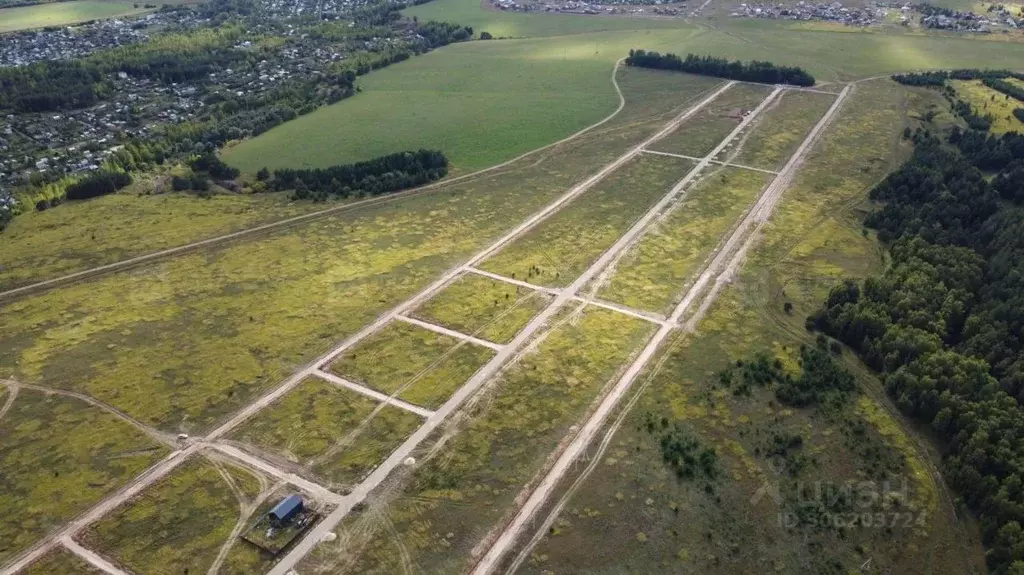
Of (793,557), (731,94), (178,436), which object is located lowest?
(793,557)

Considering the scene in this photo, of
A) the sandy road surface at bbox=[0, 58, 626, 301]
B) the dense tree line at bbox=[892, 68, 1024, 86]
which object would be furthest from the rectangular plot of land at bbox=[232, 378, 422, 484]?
the dense tree line at bbox=[892, 68, 1024, 86]

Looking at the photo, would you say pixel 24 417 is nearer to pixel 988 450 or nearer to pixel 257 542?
pixel 257 542

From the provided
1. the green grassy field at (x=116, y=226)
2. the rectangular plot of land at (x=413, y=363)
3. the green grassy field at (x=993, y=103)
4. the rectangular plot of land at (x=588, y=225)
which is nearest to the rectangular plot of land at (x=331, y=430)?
the rectangular plot of land at (x=413, y=363)

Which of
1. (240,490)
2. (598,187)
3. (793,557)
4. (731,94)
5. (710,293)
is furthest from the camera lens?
(731,94)

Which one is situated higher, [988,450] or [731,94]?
[731,94]

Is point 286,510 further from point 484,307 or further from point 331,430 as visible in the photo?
point 484,307

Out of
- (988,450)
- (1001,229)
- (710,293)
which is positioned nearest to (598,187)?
(710,293)
